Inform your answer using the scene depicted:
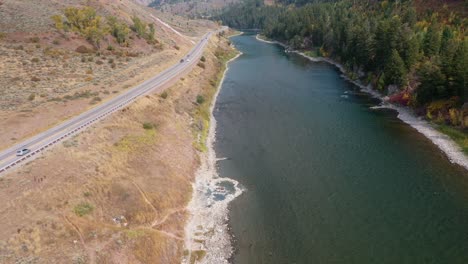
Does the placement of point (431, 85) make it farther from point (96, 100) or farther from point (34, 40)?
point (34, 40)

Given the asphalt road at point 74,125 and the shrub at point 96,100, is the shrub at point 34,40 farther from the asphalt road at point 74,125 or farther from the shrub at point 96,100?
the shrub at point 96,100

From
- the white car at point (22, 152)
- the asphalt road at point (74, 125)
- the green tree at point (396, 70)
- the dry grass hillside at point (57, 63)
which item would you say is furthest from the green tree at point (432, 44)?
the white car at point (22, 152)

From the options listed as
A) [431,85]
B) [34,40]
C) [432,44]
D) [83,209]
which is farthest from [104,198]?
[432,44]

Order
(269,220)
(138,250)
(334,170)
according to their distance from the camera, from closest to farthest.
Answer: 1. (138,250)
2. (269,220)
3. (334,170)

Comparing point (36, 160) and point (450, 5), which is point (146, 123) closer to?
point (36, 160)

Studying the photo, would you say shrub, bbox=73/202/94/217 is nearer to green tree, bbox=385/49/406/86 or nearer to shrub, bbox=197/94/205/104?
shrub, bbox=197/94/205/104

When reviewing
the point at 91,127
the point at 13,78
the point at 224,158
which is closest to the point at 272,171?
the point at 224,158

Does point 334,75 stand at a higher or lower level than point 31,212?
higher
